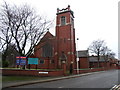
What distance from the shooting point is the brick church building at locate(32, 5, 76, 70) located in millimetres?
37875

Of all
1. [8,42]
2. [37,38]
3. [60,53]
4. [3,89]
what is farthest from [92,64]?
[3,89]

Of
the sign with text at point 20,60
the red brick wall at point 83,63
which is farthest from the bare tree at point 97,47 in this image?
the sign with text at point 20,60

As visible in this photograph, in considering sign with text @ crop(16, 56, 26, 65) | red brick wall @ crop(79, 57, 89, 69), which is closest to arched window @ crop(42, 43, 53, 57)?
red brick wall @ crop(79, 57, 89, 69)

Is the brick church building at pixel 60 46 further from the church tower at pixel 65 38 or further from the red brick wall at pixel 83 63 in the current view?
the red brick wall at pixel 83 63

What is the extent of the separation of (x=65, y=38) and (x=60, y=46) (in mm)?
3163

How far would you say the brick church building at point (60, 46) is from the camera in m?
37.9

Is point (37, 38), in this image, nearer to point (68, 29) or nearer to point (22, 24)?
point (22, 24)

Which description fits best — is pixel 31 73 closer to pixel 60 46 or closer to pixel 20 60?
pixel 20 60

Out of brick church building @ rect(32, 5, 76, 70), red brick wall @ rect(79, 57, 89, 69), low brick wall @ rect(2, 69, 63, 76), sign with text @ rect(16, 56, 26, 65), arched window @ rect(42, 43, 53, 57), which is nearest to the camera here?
sign with text @ rect(16, 56, 26, 65)

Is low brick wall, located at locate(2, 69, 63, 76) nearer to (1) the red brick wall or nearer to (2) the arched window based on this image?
(2) the arched window

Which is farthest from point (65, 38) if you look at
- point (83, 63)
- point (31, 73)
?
point (31, 73)

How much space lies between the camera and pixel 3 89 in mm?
10891

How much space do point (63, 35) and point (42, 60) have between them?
36.9 ft

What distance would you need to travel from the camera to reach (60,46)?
3997cm
